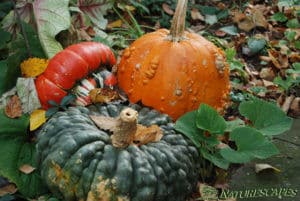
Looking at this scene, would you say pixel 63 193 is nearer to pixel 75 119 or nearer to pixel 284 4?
pixel 75 119

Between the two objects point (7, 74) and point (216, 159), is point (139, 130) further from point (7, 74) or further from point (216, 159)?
point (7, 74)

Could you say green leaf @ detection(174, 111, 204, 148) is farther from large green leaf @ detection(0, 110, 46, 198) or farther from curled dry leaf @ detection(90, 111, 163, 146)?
large green leaf @ detection(0, 110, 46, 198)

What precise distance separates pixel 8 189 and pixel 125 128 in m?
0.63

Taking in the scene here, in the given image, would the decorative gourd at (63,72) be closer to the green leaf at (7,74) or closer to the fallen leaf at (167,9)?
the green leaf at (7,74)

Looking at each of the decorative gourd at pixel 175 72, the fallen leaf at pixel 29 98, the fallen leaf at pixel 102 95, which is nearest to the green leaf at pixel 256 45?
the decorative gourd at pixel 175 72

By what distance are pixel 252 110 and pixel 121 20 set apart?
1.82m

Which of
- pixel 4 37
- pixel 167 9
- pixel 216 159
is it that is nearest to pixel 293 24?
pixel 167 9

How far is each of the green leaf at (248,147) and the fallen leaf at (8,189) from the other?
0.92 metres

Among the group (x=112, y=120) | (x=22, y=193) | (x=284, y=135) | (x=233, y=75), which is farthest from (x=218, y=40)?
(x=22, y=193)

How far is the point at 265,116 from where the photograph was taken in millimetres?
2475

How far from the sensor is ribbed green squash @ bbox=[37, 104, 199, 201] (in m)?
2.11

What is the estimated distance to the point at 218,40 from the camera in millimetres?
3820

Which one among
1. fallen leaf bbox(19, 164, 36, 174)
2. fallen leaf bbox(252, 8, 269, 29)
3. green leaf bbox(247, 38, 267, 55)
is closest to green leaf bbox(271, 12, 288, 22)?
fallen leaf bbox(252, 8, 269, 29)

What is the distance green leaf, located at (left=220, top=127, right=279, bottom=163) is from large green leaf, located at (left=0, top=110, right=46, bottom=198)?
0.83 m
